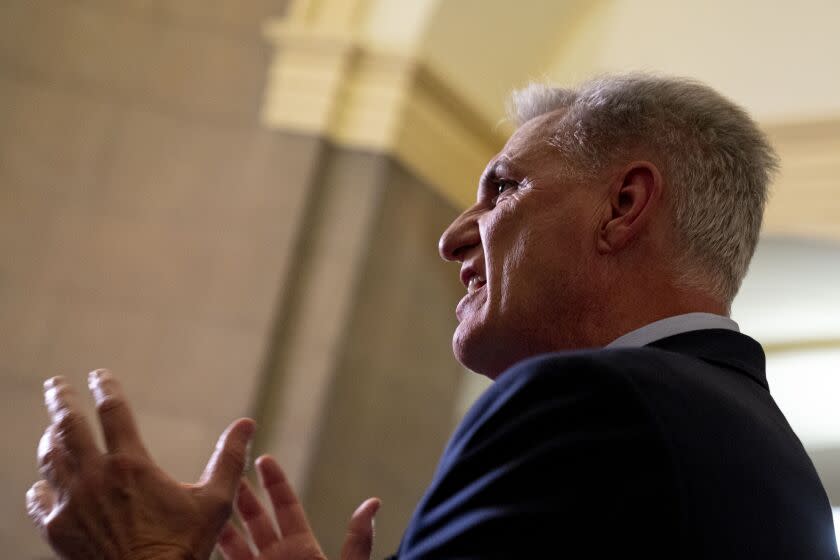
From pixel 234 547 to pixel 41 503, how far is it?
679 mm

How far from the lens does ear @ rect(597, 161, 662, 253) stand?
8.20 feet

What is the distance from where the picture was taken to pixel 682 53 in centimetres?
758

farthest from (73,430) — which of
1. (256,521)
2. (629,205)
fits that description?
(629,205)

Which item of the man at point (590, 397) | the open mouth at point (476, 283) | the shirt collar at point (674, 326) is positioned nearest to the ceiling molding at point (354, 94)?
the man at point (590, 397)

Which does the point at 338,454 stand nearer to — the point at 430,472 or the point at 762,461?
the point at 430,472

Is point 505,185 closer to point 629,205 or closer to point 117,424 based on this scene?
point 629,205

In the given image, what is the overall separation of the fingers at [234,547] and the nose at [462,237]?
0.85 meters

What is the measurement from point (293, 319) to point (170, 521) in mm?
4997

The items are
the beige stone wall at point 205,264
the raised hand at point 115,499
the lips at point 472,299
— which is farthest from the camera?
the beige stone wall at point 205,264

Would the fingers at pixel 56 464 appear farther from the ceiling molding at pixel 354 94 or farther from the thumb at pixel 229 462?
the ceiling molding at pixel 354 94

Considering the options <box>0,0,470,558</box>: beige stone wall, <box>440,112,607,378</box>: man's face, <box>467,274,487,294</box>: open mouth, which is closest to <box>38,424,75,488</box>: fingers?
<box>440,112,607,378</box>: man's face

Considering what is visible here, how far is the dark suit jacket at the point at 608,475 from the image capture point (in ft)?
5.40

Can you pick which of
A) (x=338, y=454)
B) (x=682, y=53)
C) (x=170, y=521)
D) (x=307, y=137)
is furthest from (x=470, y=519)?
(x=682, y=53)

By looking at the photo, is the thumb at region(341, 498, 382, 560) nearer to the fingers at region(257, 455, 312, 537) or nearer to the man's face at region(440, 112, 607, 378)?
the fingers at region(257, 455, 312, 537)
